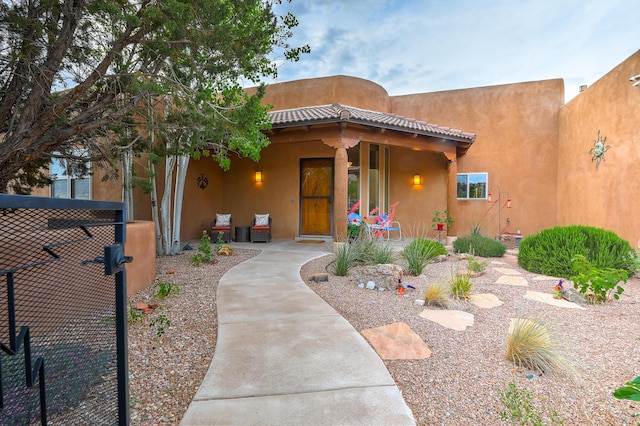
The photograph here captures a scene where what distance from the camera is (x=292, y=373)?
220 cm

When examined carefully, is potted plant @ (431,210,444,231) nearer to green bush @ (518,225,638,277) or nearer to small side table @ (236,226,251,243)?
green bush @ (518,225,638,277)

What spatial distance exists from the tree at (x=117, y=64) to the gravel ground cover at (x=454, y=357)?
2.27 meters

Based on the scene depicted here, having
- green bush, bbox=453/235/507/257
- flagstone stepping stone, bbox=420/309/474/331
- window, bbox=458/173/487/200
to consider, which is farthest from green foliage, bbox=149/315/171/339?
window, bbox=458/173/487/200

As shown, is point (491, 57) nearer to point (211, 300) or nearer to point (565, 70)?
point (565, 70)

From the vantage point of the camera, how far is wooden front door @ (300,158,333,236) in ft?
32.4

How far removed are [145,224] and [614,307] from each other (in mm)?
6222

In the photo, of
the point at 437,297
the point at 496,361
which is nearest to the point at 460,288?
the point at 437,297

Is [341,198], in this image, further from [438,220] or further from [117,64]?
[117,64]

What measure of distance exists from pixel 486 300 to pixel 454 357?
187 cm

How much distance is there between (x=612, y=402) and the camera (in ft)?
6.60

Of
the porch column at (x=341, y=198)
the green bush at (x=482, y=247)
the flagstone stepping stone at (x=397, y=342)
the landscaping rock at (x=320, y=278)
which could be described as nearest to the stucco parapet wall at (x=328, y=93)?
the porch column at (x=341, y=198)

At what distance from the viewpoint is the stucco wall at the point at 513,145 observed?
1034cm

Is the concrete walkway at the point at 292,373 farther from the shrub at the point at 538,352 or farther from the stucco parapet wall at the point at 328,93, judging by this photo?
the stucco parapet wall at the point at 328,93

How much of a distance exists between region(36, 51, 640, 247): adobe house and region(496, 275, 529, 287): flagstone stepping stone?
3.58 m
